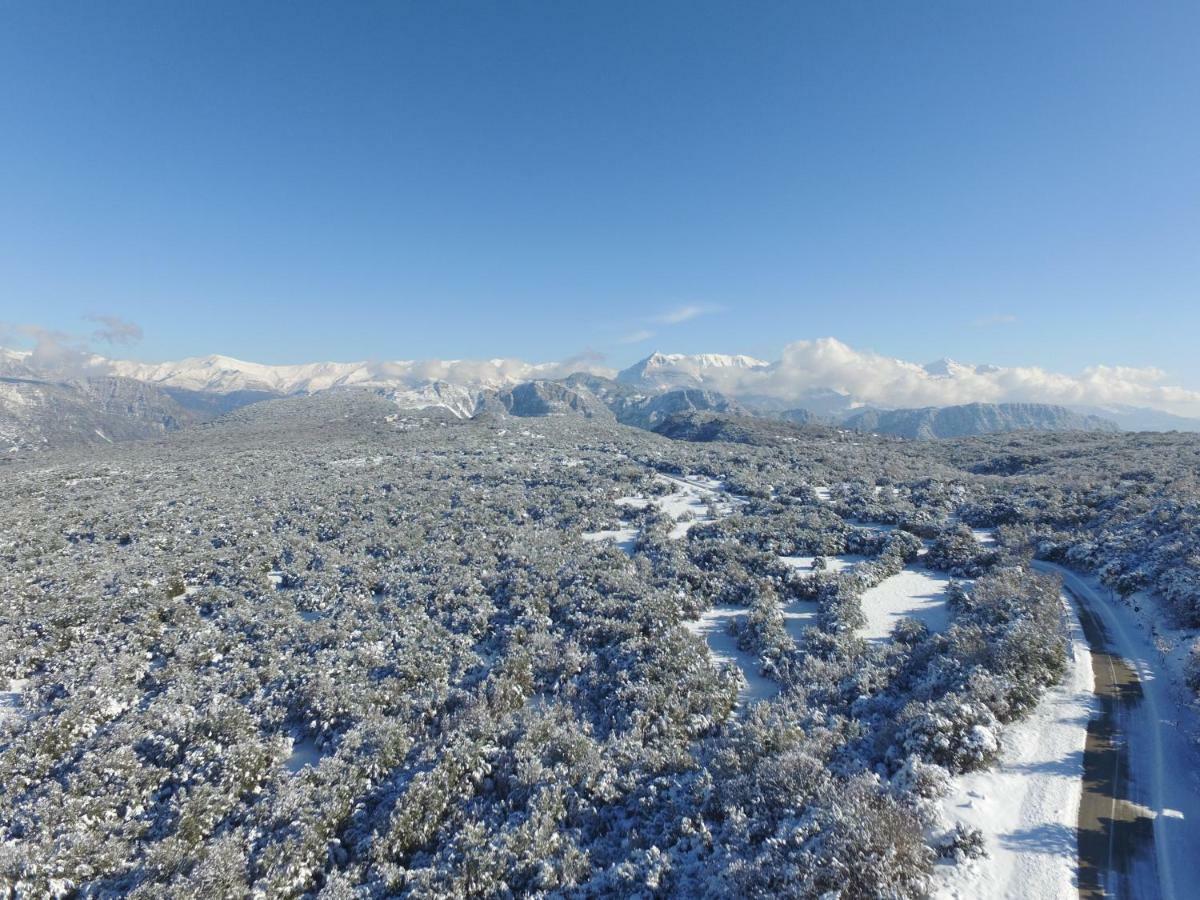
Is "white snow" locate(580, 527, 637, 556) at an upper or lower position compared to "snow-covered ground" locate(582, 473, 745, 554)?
lower

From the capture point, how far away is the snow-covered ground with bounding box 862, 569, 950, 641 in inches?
939

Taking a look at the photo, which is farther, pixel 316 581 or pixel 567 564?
pixel 567 564

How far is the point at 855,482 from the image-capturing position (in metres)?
52.5

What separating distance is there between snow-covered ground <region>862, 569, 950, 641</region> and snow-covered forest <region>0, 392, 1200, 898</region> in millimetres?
209

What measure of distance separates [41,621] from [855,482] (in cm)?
Answer: 6298

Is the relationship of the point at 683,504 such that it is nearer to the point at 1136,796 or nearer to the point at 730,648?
the point at 730,648

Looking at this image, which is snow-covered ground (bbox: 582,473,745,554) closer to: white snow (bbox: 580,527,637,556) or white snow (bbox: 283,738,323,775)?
white snow (bbox: 580,527,637,556)

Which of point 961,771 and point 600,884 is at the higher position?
point 961,771

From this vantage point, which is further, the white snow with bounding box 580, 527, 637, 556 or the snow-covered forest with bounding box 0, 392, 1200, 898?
the white snow with bounding box 580, 527, 637, 556

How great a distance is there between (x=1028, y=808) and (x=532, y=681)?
16097mm

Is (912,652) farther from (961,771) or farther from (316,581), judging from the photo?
(316,581)

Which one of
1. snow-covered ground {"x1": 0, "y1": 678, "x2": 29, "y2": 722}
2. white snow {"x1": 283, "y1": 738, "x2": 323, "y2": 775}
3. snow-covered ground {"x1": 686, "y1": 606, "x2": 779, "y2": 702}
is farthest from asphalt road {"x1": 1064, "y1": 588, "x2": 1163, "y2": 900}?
snow-covered ground {"x1": 0, "y1": 678, "x2": 29, "y2": 722}

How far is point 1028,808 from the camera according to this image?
472 inches

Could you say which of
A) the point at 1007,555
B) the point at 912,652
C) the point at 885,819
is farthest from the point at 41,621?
the point at 1007,555
